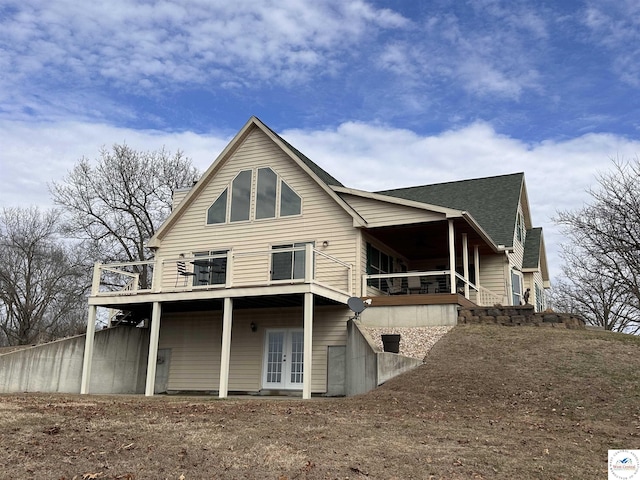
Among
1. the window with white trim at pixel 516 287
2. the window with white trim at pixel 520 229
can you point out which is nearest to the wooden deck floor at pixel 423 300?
the window with white trim at pixel 516 287

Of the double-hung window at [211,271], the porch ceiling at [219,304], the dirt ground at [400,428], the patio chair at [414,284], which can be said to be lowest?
the dirt ground at [400,428]

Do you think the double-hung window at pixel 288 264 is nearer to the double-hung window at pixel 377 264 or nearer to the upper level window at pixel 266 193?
the upper level window at pixel 266 193

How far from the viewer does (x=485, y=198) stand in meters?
23.6

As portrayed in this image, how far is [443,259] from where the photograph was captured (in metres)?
22.0

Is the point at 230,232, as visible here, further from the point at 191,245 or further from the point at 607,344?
the point at 607,344

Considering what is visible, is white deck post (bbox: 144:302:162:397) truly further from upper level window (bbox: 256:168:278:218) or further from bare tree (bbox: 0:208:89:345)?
bare tree (bbox: 0:208:89:345)

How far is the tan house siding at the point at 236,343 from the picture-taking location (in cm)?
1786

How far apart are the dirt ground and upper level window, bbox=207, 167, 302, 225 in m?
7.72

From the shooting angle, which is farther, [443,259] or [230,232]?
[443,259]

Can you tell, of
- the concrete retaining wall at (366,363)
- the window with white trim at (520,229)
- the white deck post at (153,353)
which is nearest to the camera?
the concrete retaining wall at (366,363)

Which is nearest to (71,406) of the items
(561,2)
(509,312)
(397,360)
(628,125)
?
(397,360)

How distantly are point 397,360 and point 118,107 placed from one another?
38.0 feet

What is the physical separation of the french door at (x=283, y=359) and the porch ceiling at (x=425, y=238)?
4.31 metres

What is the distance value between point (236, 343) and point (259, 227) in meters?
4.00
